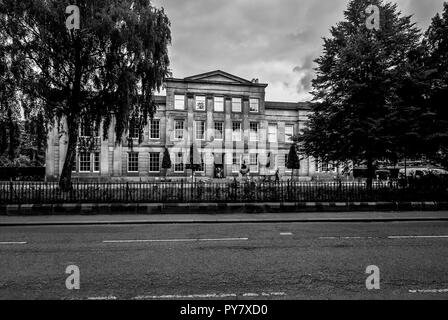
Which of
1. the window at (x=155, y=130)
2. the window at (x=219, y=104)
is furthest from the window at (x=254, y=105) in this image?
the window at (x=155, y=130)

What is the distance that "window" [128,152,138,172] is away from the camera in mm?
39656

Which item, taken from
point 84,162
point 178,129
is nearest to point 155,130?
point 178,129

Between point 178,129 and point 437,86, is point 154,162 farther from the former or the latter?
point 437,86

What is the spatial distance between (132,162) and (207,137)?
36.6ft

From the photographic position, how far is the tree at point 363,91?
16.1 metres

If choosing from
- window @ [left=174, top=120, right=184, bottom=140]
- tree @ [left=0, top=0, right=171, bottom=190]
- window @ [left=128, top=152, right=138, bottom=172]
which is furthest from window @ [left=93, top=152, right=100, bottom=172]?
tree @ [left=0, top=0, right=171, bottom=190]

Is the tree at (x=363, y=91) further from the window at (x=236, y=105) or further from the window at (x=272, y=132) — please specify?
the window at (x=272, y=132)

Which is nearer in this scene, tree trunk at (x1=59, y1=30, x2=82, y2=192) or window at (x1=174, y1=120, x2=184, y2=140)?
tree trunk at (x1=59, y1=30, x2=82, y2=192)

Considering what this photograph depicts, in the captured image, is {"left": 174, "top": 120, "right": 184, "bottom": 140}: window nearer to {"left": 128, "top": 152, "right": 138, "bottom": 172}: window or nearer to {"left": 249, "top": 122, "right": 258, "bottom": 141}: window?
{"left": 128, "top": 152, "right": 138, "bottom": 172}: window

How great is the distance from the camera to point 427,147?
16.2m

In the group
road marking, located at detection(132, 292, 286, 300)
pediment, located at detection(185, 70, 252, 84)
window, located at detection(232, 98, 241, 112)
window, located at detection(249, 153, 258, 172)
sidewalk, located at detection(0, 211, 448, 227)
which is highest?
pediment, located at detection(185, 70, 252, 84)

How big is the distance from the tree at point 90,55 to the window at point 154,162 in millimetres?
20438

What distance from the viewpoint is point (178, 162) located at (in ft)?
134
